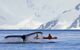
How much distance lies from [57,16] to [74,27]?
947cm

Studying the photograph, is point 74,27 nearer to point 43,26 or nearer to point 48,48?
point 43,26

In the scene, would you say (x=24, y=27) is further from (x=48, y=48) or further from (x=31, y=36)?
(x=48, y=48)

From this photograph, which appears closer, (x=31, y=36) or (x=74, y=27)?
(x=31, y=36)

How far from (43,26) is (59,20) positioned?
608cm

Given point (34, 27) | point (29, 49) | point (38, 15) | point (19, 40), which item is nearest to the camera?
point (29, 49)

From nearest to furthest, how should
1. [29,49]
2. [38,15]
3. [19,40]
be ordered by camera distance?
[29,49] < [19,40] < [38,15]

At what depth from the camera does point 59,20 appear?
144 metres

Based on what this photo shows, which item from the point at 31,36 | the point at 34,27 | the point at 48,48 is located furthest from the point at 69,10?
the point at 48,48

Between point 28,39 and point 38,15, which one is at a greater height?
point 38,15

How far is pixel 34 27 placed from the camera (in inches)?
5502

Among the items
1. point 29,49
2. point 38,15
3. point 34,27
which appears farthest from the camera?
point 38,15

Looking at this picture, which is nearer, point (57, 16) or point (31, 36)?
point (31, 36)

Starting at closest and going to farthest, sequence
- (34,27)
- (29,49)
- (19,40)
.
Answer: (29,49) < (19,40) < (34,27)

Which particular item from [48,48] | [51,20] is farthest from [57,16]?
[48,48]
